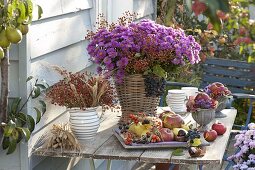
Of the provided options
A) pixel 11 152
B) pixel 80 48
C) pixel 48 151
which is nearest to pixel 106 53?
pixel 80 48

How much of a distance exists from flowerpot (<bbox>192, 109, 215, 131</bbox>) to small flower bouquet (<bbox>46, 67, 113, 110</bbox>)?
20.5 inches

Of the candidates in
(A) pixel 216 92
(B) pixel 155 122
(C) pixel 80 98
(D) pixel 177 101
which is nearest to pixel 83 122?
(C) pixel 80 98

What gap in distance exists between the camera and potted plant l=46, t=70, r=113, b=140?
249cm

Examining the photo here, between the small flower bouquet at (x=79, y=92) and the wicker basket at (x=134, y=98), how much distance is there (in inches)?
8.1

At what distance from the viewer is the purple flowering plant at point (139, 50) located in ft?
8.90

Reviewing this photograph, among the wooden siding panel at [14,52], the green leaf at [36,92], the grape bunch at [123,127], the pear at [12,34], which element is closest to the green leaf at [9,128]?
the green leaf at [36,92]

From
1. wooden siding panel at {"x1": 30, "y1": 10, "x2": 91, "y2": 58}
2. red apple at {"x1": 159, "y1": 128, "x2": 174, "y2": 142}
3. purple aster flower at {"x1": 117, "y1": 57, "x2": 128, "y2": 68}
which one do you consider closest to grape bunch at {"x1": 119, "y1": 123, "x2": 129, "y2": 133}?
red apple at {"x1": 159, "y1": 128, "x2": 174, "y2": 142}

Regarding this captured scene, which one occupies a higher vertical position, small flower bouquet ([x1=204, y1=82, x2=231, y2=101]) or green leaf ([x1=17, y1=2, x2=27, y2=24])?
green leaf ([x1=17, y1=2, x2=27, y2=24])

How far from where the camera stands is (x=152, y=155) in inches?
92.6

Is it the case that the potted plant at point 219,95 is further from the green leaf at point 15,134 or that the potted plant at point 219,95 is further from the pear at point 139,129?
the green leaf at point 15,134

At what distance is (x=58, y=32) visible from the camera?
2.65 m

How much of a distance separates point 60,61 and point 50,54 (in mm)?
165

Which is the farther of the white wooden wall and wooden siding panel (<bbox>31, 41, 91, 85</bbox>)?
wooden siding panel (<bbox>31, 41, 91, 85</bbox>)

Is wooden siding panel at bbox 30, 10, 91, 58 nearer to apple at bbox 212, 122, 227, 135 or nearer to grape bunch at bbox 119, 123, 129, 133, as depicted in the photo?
grape bunch at bbox 119, 123, 129, 133
